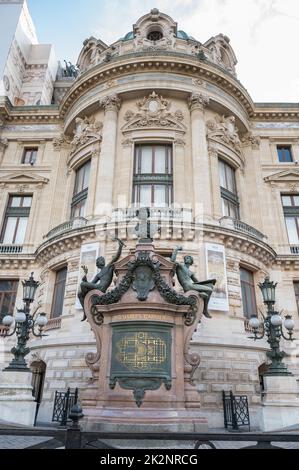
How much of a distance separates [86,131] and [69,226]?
7342 mm

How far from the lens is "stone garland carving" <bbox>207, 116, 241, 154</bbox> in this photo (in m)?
22.1

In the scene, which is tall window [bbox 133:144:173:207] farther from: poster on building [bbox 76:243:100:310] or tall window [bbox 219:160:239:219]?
poster on building [bbox 76:243:100:310]

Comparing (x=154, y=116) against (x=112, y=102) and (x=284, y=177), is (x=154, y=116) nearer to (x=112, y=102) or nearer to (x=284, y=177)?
(x=112, y=102)

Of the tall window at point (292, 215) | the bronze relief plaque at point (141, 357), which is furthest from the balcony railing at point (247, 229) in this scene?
the bronze relief plaque at point (141, 357)

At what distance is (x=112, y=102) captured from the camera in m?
22.3

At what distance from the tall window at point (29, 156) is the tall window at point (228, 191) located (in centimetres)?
1471

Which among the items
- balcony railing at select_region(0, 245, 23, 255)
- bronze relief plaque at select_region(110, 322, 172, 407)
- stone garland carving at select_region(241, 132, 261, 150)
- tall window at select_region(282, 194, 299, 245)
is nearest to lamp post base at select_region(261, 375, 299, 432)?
bronze relief plaque at select_region(110, 322, 172, 407)

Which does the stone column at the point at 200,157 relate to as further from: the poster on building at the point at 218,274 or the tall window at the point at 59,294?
the tall window at the point at 59,294

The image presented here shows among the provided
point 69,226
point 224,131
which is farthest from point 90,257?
point 224,131

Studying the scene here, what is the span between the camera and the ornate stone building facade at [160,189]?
15.7 m

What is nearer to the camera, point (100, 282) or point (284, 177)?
point (100, 282)

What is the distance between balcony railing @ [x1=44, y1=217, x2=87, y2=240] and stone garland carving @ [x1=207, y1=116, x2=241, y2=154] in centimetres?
974

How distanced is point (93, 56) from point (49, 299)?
19.9 m

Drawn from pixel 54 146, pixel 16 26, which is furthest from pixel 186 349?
pixel 16 26
